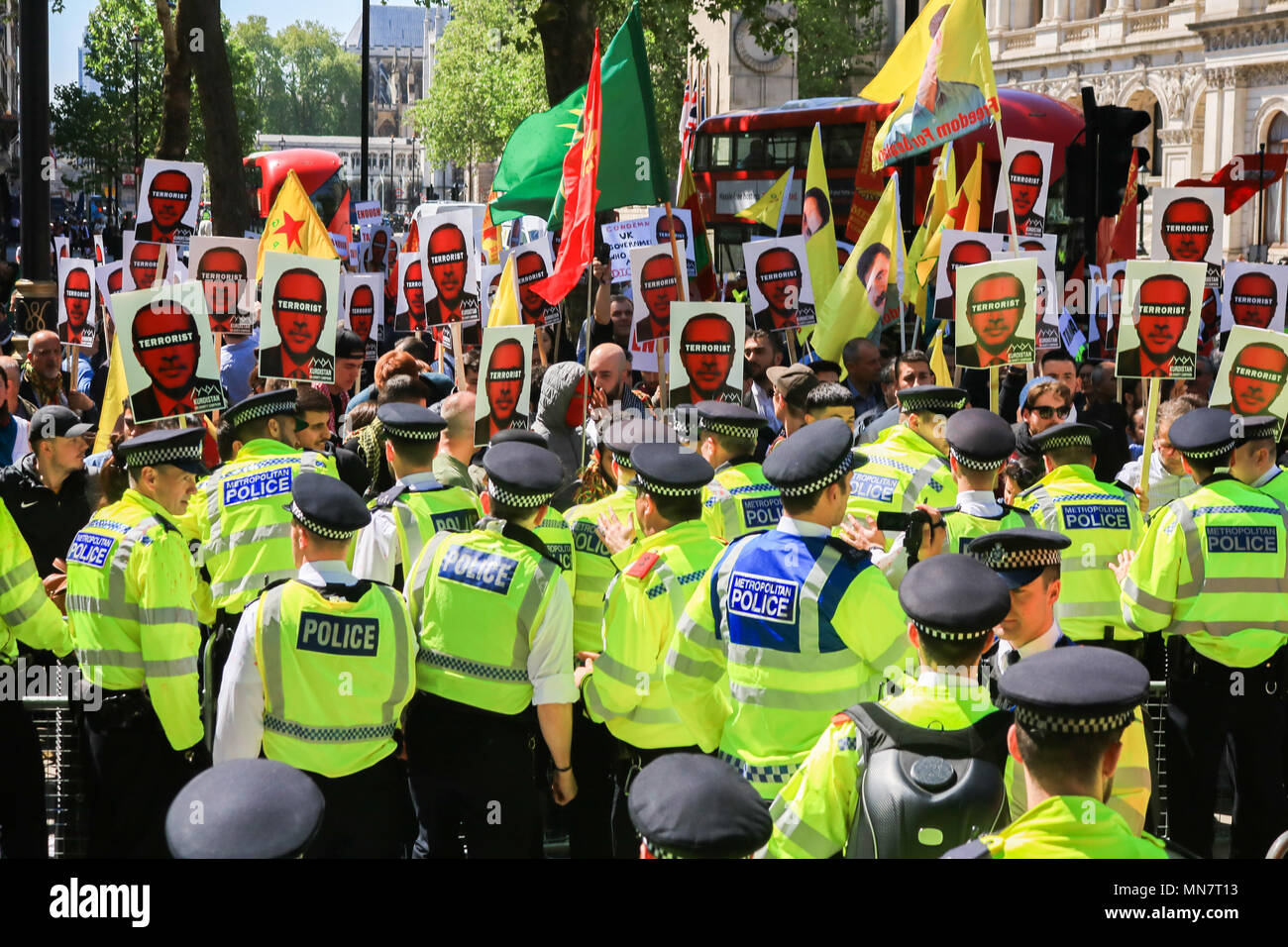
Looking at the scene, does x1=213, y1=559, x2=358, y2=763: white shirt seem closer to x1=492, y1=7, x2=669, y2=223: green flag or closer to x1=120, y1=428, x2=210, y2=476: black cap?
x1=120, y1=428, x2=210, y2=476: black cap

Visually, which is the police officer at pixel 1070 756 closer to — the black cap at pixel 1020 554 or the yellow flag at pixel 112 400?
the black cap at pixel 1020 554

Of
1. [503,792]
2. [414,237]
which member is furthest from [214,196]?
[503,792]

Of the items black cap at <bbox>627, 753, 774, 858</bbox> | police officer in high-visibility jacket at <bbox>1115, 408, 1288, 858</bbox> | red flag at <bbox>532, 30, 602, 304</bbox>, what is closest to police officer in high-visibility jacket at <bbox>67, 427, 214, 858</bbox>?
black cap at <bbox>627, 753, 774, 858</bbox>

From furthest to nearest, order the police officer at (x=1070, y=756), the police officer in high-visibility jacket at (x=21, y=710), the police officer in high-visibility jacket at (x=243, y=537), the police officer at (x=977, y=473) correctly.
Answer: the police officer in high-visibility jacket at (x=243, y=537)
the police officer at (x=977, y=473)
the police officer in high-visibility jacket at (x=21, y=710)
the police officer at (x=1070, y=756)

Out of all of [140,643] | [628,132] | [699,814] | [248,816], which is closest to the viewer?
[248,816]

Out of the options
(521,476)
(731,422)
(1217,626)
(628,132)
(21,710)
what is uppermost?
(628,132)

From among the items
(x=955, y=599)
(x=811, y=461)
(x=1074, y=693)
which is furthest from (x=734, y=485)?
(x=1074, y=693)

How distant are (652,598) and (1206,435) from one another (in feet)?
7.78

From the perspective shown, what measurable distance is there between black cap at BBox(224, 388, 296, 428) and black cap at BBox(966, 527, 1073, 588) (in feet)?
10.0

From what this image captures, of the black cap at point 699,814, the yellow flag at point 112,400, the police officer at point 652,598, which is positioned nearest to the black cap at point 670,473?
the police officer at point 652,598

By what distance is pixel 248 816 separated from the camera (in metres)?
2.25

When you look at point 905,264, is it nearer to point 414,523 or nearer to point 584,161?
point 584,161

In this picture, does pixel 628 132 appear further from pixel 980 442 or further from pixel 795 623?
pixel 795 623

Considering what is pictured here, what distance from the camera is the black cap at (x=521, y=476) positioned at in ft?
15.5
